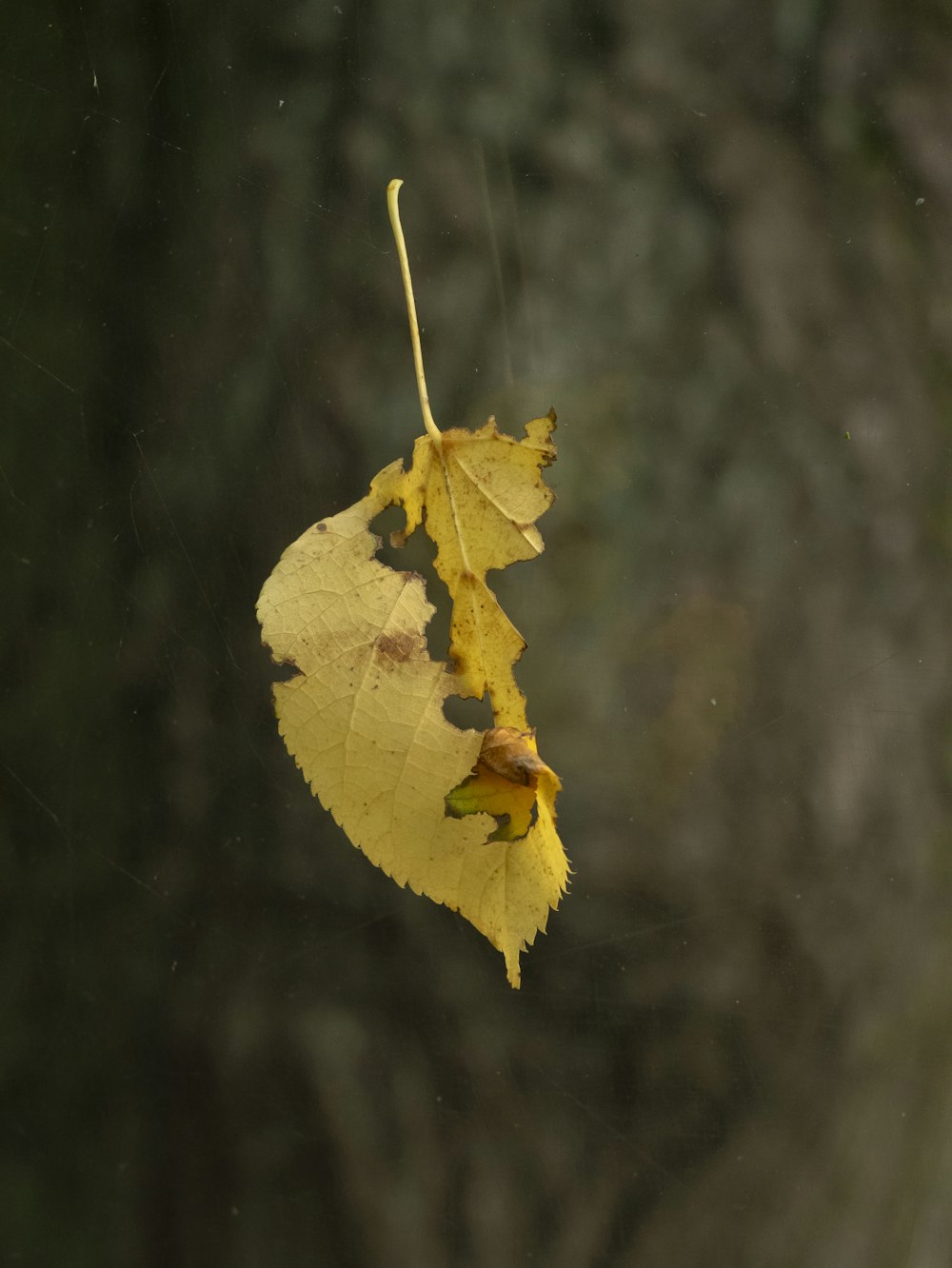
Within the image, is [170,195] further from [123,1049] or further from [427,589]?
[123,1049]

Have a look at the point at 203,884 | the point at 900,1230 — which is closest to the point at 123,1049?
the point at 203,884

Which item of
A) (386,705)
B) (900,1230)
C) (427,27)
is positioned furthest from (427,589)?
(900,1230)

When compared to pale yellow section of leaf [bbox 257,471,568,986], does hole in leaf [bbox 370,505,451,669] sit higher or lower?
higher

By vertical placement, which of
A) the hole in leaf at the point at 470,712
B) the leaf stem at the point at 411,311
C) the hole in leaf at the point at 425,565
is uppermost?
the leaf stem at the point at 411,311

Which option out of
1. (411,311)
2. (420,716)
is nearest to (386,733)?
(420,716)

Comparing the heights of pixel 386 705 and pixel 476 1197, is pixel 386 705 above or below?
above

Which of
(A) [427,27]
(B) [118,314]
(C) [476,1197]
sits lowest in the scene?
(C) [476,1197]
